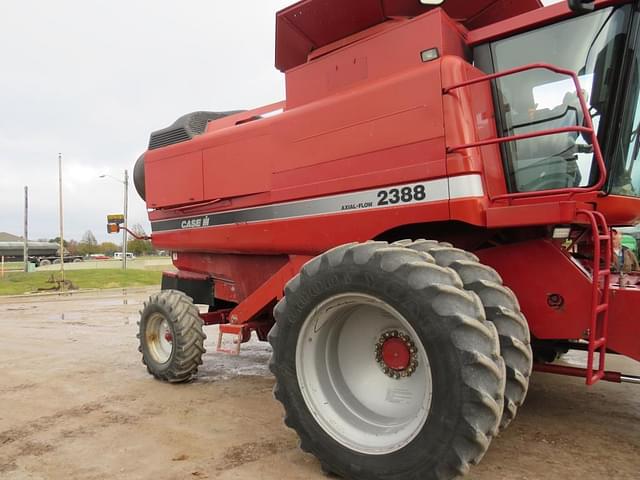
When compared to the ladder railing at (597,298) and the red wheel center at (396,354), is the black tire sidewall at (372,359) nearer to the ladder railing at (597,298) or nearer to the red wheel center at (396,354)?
the red wheel center at (396,354)

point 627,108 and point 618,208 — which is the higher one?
point 627,108

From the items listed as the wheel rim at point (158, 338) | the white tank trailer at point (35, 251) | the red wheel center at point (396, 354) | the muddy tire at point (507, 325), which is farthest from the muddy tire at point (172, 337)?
the white tank trailer at point (35, 251)

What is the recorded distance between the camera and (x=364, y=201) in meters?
3.99

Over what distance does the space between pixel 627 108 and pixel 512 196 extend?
96 centimetres

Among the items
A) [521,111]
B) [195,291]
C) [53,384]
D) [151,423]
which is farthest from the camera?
[195,291]

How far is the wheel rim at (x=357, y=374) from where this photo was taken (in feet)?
10.2

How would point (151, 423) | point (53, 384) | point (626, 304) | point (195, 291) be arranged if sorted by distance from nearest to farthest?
point (626, 304)
point (151, 423)
point (53, 384)
point (195, 291)

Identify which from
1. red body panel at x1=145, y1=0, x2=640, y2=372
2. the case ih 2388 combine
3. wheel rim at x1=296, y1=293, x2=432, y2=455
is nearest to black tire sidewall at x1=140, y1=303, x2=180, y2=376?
red body panel at x1=145, y1=0, x2=640, y2=372

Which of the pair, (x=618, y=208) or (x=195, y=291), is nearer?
(x=618, y=208)

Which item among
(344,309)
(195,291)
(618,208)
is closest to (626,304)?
(618,208)

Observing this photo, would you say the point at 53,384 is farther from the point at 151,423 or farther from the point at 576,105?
the point at 576,105

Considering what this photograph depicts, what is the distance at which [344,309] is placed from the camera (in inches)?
131

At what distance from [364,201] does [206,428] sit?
7.16ft

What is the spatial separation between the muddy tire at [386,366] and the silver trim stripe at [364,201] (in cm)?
72
